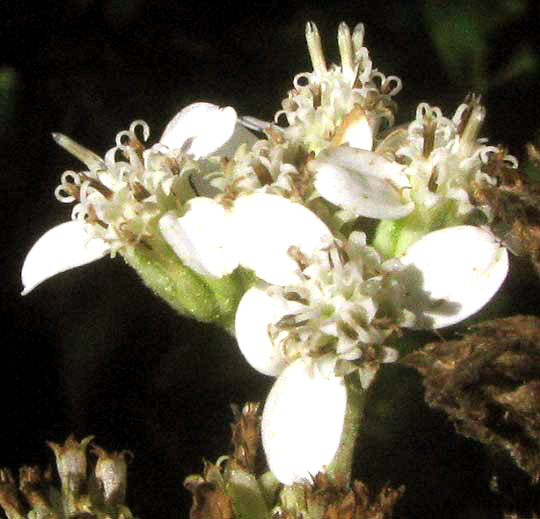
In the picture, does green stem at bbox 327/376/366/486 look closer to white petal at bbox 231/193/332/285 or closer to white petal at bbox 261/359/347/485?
white petal at bbox 261/359/347/485

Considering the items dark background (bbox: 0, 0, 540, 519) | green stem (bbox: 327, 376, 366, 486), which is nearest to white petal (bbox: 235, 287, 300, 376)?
green stem (bbox: 327, 376, 366, 486)

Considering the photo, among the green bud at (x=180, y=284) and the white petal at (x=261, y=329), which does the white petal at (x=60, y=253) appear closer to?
the green bud at (x=180, y=284)

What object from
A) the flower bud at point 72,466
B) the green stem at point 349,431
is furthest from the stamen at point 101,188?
the green stem at point 349,431

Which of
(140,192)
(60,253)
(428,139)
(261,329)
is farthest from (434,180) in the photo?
(60,253)

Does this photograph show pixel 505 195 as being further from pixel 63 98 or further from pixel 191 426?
pixel 63 98

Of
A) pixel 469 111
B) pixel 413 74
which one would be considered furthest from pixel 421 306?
pixel 413 74

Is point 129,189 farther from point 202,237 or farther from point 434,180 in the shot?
point 434,180
